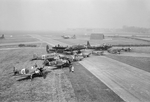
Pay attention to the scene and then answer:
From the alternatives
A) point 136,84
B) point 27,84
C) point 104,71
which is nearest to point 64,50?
point 104,71

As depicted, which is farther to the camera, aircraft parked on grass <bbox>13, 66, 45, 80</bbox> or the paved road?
aircraft parked on grass <bbox>13, 66, 45, 80</bbox>

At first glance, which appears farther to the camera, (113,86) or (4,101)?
(113,86)

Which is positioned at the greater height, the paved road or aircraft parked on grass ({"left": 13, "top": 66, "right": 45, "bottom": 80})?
aircraft parked on grass ({"left": 13, "top": 66, "right": 45, "bottom": 80})

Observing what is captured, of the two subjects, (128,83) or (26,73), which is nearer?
(128,83)

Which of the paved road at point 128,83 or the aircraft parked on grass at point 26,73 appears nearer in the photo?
the paved road at point 128,83

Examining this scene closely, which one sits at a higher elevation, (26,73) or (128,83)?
(26,73)

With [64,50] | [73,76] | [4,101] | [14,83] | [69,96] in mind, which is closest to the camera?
[4,101]

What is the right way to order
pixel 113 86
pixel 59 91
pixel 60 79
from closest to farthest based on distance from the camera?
pixel 59 91
pixel 113 86
pixel 60 79

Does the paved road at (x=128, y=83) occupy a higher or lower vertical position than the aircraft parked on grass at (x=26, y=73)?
lower

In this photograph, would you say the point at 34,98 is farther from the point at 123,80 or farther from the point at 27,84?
the point at 123,80

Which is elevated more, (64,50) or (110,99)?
(64,50)
